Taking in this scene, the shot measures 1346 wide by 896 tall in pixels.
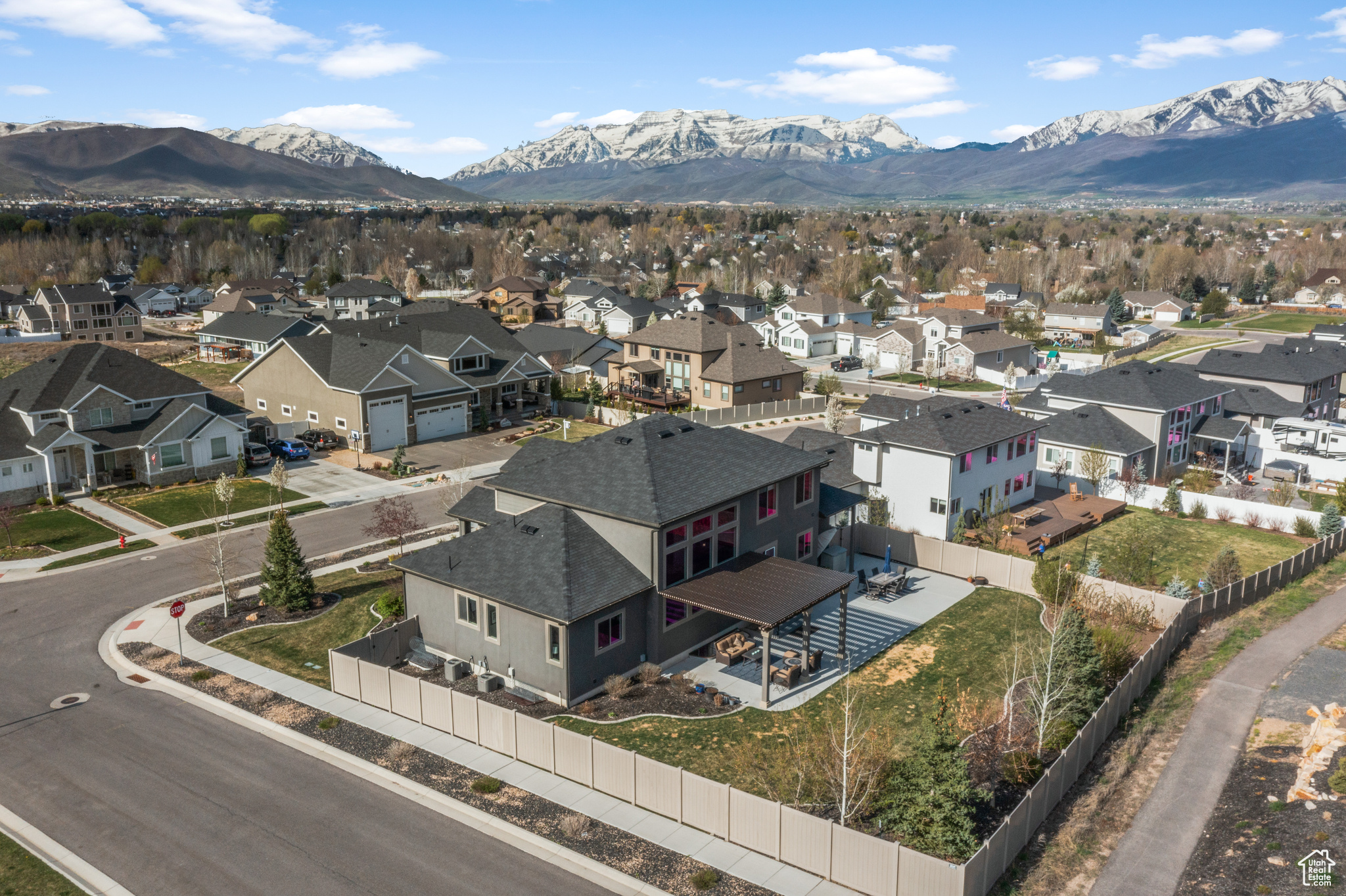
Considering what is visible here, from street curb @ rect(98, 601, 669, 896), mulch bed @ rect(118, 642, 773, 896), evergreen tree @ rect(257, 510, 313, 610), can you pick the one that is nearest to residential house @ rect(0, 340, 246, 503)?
evergreen tree @ rect(257, 510, 313, 610)

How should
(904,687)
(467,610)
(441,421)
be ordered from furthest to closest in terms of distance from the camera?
(441,421) < (467,610) < (904,687)

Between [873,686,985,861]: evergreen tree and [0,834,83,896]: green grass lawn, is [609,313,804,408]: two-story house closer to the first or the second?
[873,686,985,861]: evergreen tree

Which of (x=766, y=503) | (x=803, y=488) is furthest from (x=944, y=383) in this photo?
(x=766, y=503)

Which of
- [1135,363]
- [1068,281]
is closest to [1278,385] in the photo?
[1135,363]

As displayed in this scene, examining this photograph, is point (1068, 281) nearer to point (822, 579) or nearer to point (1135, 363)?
point (1135, 363)

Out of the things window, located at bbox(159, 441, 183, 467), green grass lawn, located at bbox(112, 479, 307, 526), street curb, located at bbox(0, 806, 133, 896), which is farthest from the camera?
window, located at bbox(159, 441, 183, 467)

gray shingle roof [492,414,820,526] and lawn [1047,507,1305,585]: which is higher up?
gray shingle roof [492,414,820,526]

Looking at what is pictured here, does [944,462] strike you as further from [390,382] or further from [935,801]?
[390,382]
